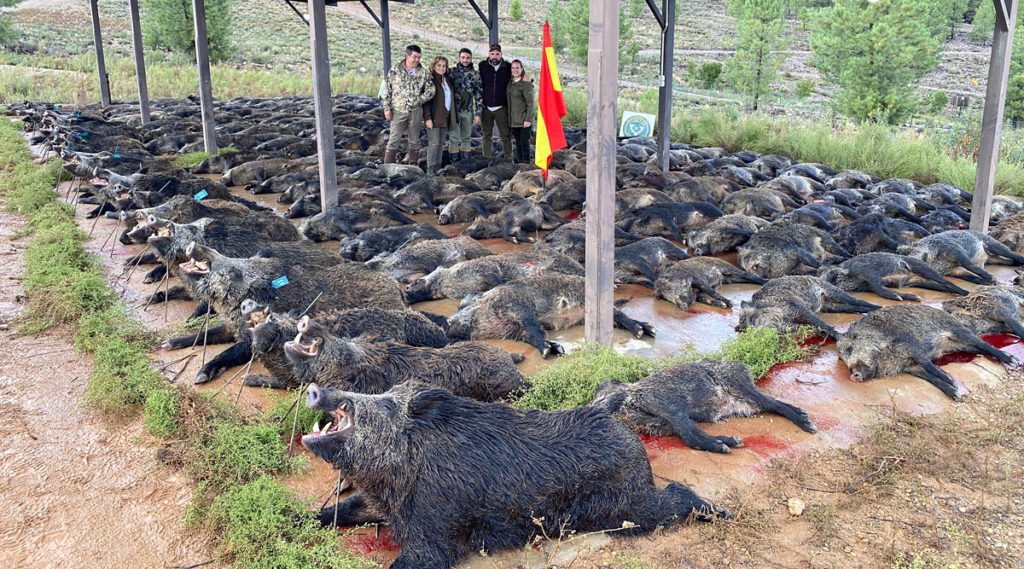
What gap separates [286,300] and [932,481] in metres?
4.21

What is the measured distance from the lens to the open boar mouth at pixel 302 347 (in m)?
3.25

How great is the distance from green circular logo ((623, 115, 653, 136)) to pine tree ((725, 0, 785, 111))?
1575 centimetres

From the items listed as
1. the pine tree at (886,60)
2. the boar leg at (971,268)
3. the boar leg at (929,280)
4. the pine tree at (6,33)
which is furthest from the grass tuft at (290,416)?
the pine tree at (6,33)

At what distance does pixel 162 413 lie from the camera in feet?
13.0

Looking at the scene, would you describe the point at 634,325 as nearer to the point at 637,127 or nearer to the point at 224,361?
the point at 224,361

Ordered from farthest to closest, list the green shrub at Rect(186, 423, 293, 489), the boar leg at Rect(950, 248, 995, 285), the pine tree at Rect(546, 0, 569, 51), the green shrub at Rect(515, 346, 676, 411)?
the pine tree at Rect(546, 0, 569, 51) < the boar leg at Rect(950, 248, 995, 285) < the green shrub at Rect(515, 346, 676, 411) < the green shrub at Rect(186, 423, 293, 489)

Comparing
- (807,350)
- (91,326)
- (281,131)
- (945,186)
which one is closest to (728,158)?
(945,186)

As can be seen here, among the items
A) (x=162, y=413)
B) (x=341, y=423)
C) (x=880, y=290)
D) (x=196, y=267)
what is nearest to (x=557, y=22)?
(x=880, y=290)

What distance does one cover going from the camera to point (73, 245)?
728 centimetres

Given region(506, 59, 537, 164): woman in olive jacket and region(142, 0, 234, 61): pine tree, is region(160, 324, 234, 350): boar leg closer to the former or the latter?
region(506, 59, 537, 164): woman in olive jacket

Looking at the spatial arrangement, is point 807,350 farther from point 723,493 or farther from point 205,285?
point 205,285

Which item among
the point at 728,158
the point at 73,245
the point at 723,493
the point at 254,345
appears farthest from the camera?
the point at 728,158

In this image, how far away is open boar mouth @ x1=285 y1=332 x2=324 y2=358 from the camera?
3248 millimetres

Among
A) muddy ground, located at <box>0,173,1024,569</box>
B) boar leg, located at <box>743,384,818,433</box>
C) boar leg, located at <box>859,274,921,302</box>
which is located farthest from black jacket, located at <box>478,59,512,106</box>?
boar leg, located at <box>743,384,818,433</box>
